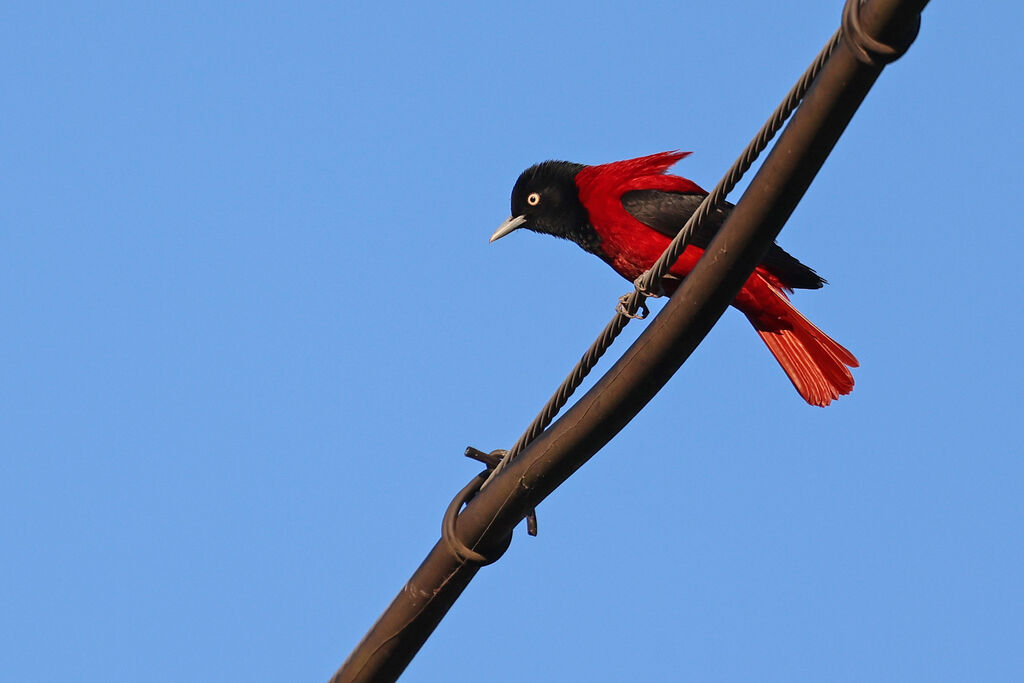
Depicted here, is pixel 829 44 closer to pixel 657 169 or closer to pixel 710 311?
pixel 710 311

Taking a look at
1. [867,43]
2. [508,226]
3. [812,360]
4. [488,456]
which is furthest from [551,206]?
[867,43]

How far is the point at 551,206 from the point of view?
6.61 meters

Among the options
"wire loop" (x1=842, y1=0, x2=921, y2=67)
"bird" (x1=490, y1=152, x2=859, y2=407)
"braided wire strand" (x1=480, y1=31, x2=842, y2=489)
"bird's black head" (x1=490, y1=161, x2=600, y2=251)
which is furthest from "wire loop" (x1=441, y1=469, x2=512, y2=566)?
"bird's black head" (x1=490, y1=161, x2=600, y2=251)

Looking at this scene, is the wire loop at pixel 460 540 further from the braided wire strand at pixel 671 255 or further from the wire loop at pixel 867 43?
the wire loop at pixel 867 43

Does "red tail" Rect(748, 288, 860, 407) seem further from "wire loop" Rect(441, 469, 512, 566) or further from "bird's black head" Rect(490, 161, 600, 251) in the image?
"wire loop" Rect(441, 469, 512, 566)

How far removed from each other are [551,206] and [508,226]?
401 millimetres

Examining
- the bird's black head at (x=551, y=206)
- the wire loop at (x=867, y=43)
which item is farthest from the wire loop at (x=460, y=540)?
the bird's black head at (x=551, y=206)

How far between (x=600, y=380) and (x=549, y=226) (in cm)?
356

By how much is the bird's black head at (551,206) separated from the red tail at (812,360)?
1.17 m

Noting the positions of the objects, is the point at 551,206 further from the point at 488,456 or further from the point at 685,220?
the point at 488,456

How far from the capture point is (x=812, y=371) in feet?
18.5

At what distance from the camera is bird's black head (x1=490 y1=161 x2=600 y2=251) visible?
6.43 meters

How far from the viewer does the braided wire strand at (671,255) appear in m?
2.68

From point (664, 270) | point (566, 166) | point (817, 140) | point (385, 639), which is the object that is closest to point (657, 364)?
point (664, 270)
